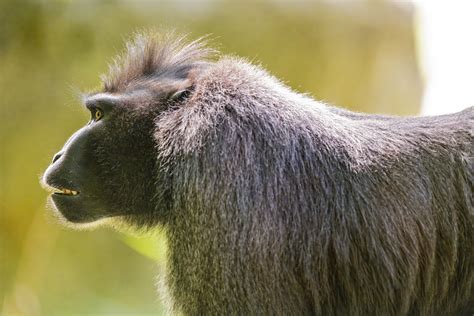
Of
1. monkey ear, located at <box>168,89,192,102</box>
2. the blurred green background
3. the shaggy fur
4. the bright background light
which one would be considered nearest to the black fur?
the shaggy fur

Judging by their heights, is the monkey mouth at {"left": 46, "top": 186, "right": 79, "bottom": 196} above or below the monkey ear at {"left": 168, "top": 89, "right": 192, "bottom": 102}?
below

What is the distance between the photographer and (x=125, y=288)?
33.0ft

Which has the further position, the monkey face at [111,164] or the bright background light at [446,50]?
the bright background light at [446,50]

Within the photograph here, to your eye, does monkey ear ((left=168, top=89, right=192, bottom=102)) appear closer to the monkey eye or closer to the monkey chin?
the monkey eye

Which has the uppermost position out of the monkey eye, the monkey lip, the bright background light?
the bright background light

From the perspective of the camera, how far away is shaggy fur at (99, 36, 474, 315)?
151 inches

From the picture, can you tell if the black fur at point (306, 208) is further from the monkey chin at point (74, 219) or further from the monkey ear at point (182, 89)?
the monkey chin at point (74, 219)

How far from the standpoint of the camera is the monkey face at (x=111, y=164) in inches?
180

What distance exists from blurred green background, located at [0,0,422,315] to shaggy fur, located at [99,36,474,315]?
→ 17.3 feet

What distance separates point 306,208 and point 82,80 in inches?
253

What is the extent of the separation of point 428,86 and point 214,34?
3.93 m

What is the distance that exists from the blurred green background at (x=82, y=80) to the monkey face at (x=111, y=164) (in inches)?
179

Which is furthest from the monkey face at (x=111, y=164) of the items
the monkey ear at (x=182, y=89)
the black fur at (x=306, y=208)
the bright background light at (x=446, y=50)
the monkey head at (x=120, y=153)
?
the bright background light at (x=446, y=50)

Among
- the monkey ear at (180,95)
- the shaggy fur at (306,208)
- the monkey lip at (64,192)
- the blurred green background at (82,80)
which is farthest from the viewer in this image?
the blurred green background at (82,80)
